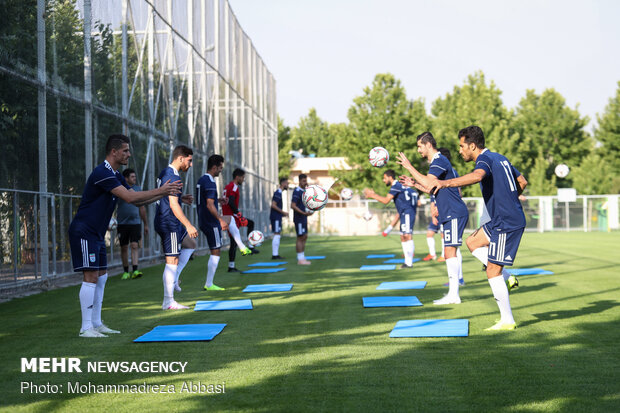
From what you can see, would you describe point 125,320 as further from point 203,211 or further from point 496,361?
point 496,361

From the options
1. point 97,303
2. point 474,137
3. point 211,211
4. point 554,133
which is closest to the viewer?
point 474,137

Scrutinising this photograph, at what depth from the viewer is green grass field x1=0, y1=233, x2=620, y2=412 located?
4242 mm

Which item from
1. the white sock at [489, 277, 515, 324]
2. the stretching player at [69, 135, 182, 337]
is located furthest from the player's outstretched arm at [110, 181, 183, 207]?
the white sock at [489, 277, 515, 324]

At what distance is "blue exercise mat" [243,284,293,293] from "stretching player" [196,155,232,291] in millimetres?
577

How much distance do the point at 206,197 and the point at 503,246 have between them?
18.5 ft

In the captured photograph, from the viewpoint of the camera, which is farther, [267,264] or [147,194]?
[267,264]

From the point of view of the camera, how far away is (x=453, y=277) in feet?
29.5

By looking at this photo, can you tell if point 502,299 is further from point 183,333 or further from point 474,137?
point 183,333

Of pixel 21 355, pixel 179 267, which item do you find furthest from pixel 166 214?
pixel 21 355

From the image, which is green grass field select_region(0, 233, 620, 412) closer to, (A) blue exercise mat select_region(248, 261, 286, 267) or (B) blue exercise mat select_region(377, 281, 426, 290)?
(B) blue exercise mat select_region(377, 281, 426, 290)

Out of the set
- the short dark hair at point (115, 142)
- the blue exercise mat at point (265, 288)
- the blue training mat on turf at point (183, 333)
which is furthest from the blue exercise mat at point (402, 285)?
the short dark hair at point (115, 142)

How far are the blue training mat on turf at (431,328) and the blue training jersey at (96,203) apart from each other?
3260 millimetres

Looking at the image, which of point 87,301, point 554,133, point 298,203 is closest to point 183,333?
point 87,301

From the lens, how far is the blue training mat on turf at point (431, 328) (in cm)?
642
